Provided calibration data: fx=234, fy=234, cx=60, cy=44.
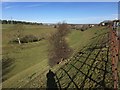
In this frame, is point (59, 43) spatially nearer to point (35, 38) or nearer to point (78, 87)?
point (78, 87)

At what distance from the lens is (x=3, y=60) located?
68.4 metres

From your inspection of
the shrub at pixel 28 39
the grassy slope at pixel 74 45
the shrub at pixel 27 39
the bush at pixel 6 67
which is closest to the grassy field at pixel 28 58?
the grassy slope at pixel 74 45

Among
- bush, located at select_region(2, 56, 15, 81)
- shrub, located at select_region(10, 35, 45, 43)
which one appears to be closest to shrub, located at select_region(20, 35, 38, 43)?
shrub, located at select_region(10, 35, 45, 43)

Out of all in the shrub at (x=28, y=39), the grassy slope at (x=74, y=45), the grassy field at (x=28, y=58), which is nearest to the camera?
the grassy slope at (x=74, y=45)

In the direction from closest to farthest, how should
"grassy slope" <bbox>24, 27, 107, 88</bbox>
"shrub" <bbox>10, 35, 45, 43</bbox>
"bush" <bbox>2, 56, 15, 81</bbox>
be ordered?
"grassy slope" <bbox>24, 27, 107, 88</bbox> < "bush" <bbox>2, 56, 15, 81</bbox> < "shrub" <bbox>10, 35, 45, 43</bbox>

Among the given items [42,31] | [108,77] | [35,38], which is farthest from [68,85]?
[42,31]

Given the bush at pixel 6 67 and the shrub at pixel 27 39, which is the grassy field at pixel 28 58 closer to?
the bush at pixel 6 67

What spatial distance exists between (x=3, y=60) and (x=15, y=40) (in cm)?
4931

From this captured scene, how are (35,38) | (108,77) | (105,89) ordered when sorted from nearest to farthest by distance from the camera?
(105,89)
(108,77)
(35,38)

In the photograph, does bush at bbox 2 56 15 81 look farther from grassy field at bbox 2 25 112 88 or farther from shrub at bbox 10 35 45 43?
shrub at bbox 10 35 45 43

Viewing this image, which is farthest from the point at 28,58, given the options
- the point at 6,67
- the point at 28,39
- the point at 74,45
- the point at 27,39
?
the point at 27,39

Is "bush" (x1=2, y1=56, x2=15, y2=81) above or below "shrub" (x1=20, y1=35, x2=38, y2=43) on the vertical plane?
below

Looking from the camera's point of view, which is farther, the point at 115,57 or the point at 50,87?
the point at 50,87

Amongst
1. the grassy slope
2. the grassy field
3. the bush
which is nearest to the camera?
the grassy slope
